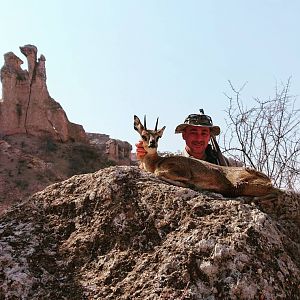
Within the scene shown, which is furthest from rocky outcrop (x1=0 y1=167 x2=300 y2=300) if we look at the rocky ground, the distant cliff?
the distant cliff

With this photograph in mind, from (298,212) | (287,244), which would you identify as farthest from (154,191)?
(298,212)

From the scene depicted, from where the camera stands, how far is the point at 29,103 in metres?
39.6

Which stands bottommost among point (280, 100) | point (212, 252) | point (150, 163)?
point (212, 252)

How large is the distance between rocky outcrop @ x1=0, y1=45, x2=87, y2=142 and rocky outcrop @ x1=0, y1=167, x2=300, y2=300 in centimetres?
3678

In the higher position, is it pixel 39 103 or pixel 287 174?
pixel 39 103

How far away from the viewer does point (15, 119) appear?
39.0 metres

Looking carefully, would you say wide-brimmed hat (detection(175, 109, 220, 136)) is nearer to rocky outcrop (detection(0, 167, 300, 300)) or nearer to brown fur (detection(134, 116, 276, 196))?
brown fur (detection(134, 116, 276, 196))

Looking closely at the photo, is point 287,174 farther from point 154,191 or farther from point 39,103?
point 39,103

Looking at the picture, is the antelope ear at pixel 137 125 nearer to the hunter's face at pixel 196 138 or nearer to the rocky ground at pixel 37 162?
the hunter's face at pixel 196 138

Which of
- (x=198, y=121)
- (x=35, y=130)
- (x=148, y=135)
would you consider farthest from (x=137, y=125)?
(x=35, y=130)

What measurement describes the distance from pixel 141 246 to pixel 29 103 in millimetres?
37853

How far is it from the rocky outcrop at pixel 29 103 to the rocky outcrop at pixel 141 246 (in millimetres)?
36784

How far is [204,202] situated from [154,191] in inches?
12.8

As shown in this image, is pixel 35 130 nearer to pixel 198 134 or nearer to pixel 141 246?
pixel 198 134
